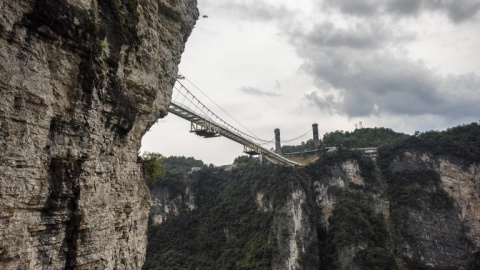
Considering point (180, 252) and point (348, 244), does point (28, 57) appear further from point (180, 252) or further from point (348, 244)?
point (180, 252)

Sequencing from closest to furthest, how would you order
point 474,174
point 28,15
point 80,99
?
point 28,15 < point 80,99 < point 474,174

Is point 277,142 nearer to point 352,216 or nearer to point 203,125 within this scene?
point 352,216

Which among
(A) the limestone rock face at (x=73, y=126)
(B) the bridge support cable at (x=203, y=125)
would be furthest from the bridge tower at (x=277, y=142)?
(A) the limestone rock face at (x=73, y=126)

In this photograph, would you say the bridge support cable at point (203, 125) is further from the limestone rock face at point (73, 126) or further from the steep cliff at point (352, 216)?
the steep cliff at point (352, 216)

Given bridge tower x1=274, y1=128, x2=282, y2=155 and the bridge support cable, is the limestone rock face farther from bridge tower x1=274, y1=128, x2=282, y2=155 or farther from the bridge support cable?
bridge tower x1=274, y1=128, x2=282, y2=155

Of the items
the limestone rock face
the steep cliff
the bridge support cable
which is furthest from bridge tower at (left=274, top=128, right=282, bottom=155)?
the limestone rock face

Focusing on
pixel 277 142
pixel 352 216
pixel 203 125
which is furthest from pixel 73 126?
pixel 277 142

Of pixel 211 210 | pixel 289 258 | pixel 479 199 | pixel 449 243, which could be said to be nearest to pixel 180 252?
pixel 211 210
